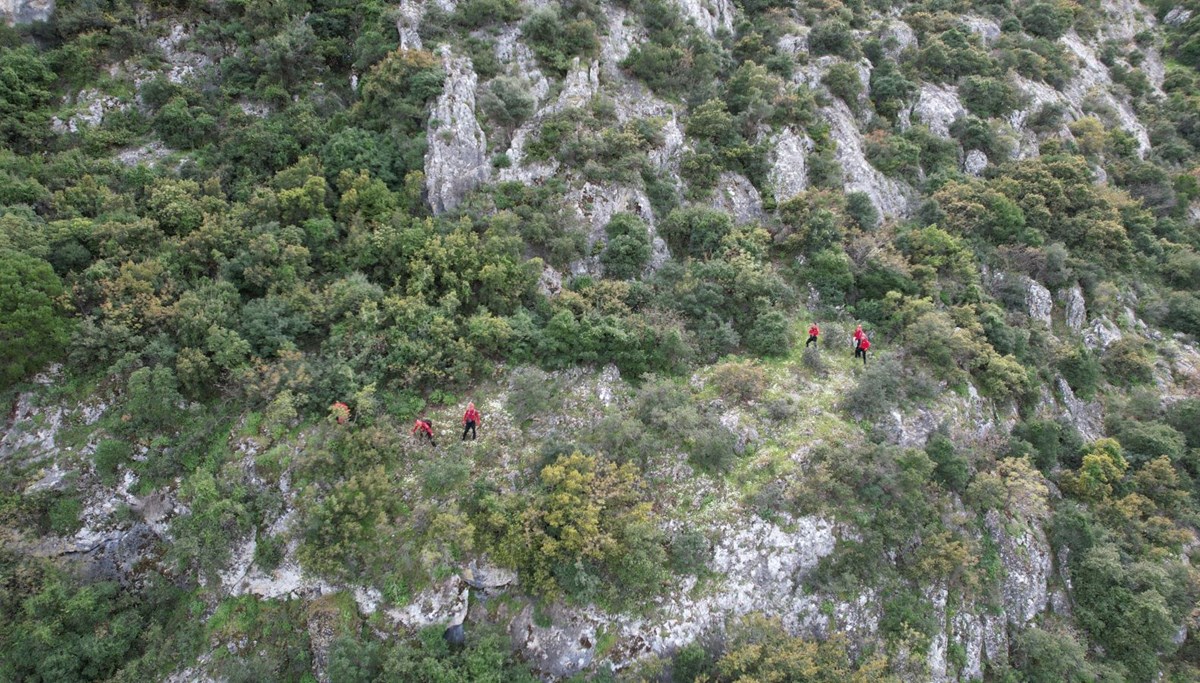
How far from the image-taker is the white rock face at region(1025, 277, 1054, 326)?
80.8ft

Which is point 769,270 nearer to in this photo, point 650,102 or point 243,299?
point 650,102

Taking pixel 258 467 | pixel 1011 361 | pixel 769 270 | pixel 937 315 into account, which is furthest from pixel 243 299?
pixel 1011 361

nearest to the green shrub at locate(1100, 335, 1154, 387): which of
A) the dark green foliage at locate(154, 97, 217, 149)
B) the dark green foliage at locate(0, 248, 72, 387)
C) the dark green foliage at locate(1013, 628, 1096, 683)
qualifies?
the dark green foliage at locate(1013, 628, 1096, 683)

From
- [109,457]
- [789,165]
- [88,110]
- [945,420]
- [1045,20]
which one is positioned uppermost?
[88,110]

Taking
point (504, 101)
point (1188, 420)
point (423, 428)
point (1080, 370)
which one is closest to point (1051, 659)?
point (1080, 370)

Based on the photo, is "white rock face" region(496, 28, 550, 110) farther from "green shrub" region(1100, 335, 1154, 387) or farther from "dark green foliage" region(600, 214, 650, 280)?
"green shrub" region(1100, 335, 1154, 387)

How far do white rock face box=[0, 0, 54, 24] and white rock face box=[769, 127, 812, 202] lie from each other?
1309 inches

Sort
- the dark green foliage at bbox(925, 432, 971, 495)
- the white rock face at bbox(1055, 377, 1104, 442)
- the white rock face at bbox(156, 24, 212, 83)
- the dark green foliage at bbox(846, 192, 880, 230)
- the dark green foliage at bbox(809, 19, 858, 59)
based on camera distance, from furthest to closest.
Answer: the dark green foliage at bbox(809, 19, 858, 59), the dark green foliage at bbox(846, 192, 880, 230), the white rock face at bbox(156, 24, 212, 83), the white rock face at bbox(1055, 377, 1104, 442), the dark green foliage at bbox(925, 432, 971, 495)

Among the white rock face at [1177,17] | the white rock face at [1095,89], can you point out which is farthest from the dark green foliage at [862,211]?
the white rock face at [1177,17]

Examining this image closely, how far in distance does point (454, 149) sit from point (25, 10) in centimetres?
1903

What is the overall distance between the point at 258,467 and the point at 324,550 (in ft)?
12.7

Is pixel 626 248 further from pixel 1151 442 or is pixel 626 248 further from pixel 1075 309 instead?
pixel 1075 309

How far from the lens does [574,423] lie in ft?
59.8

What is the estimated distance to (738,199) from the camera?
26469 millimetres
